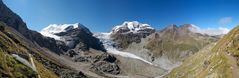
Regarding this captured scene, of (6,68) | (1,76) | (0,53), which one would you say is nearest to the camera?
(1,76)

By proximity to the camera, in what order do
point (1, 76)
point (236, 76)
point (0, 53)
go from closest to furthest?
point (1, 76)
point (0, 53)
point (236, 76)

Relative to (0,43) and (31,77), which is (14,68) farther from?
(0,43)

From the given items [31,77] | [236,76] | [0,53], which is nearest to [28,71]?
[31,77]

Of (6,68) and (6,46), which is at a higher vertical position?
(6,46)

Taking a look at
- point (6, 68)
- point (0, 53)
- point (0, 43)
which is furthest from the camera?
point (0, 43)

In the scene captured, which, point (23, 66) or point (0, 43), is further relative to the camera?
point (0, 43)

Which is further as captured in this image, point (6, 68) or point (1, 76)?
point (6, 68)

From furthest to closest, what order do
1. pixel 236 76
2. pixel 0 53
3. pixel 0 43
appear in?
pixel 236 76, pixel 0 43, pixel 0 53

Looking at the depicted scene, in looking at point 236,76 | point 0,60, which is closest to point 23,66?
point 0,60

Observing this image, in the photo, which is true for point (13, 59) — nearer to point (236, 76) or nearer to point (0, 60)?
point (0, 60)
